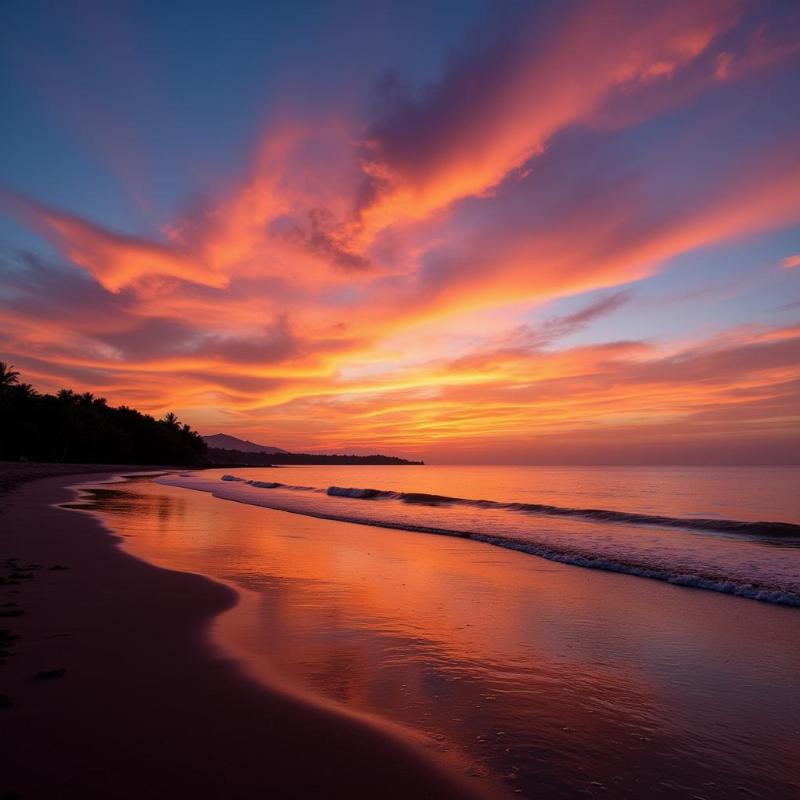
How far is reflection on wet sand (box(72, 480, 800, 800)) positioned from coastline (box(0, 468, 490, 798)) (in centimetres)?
45

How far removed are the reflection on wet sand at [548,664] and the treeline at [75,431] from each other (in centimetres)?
7336

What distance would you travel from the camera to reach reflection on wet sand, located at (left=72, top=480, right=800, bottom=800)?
145 inches

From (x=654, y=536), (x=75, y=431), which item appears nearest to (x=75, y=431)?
(x=75, y=431)

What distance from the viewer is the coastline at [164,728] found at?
3.13 metres

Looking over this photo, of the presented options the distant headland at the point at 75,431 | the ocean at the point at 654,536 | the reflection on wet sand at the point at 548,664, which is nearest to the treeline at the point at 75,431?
the distant headland at the point at 75,431

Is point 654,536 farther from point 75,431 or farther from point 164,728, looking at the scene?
point 75,431

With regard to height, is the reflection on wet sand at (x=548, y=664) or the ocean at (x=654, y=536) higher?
the ocean at (x=654, y=536)

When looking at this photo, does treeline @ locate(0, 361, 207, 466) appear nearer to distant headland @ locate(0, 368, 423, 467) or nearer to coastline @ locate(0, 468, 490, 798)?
distant headland @ locate(0, 368, 423, 467)

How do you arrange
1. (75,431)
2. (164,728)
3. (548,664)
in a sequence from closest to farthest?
(164,728)
(548,664)
(75,431)

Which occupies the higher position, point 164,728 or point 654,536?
point 654,536

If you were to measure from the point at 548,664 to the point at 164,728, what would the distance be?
3.79 m

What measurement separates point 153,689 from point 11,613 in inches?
121

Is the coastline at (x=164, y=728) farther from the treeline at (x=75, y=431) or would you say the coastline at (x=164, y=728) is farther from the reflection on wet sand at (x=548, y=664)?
the treeline at (x=75, y=431)

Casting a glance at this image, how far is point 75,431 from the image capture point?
77.2 metres
